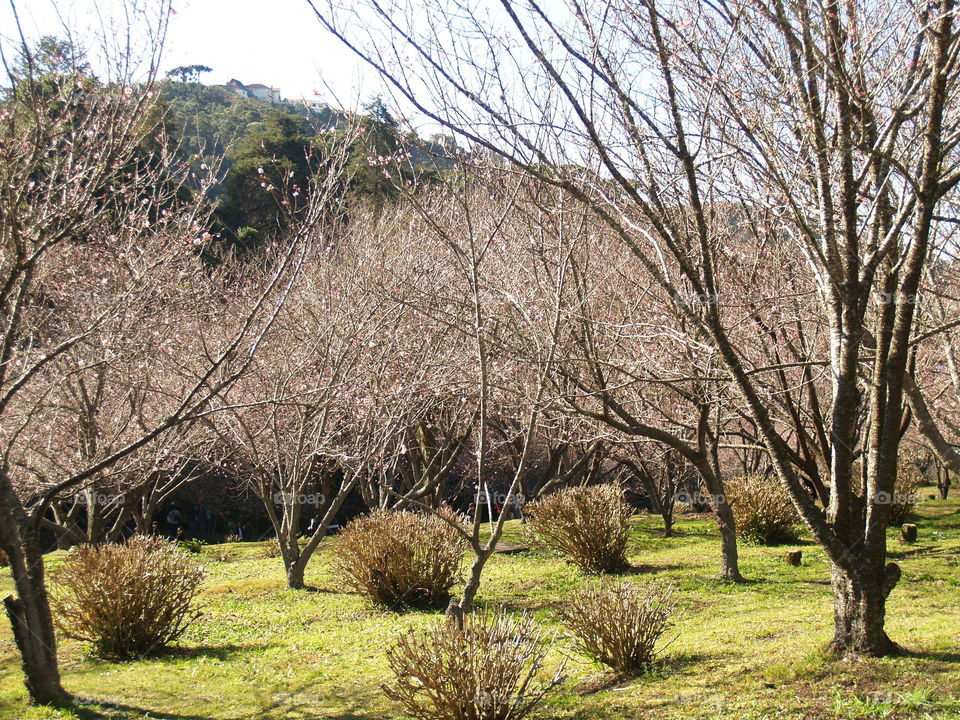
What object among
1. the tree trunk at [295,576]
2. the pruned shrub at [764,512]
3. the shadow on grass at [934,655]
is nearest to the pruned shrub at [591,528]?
the pruned shrub at [764,512]

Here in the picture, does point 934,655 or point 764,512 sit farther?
point 764,512

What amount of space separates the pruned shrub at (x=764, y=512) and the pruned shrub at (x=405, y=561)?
5.90 meters

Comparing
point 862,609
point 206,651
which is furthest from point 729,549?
point 206,651

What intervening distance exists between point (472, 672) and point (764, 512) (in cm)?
980

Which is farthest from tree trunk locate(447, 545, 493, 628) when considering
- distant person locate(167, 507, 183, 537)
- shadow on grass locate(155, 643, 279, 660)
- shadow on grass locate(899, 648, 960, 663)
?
distant person locate(167, 507, 183, 537)

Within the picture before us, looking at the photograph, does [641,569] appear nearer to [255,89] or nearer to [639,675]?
[639,675]

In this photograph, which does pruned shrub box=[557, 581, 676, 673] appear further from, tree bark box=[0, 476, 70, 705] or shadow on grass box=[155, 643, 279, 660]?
tree bark box=[0, 476, 70, 705]

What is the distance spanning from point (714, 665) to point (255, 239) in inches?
912

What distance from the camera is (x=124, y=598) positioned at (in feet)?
24.3

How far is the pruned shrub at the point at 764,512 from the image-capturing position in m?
13.1

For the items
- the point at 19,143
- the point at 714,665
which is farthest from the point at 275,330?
the point at 714,665

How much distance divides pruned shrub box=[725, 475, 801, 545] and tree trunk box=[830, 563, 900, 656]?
825cm

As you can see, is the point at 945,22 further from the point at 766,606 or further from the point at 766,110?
the point at 766,606

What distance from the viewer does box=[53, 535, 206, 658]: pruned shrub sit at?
24.4ft
